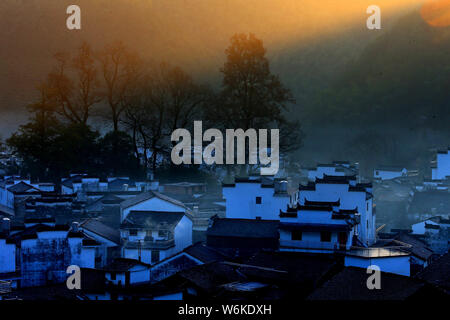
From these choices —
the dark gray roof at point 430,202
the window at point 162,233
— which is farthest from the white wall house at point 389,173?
the window at point 162,233

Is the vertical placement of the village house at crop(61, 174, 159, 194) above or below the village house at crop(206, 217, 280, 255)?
above

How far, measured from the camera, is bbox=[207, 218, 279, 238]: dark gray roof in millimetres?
11492

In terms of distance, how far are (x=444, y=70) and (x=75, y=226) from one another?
1060 inches

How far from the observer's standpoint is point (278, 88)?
17.2m

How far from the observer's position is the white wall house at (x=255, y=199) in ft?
43.8

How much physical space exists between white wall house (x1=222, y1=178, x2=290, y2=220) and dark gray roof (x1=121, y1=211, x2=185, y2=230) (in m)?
1.96

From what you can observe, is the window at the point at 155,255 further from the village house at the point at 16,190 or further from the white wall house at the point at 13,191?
the white wall house at the point at 13,191

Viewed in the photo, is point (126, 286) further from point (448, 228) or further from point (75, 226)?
point (448, 228)

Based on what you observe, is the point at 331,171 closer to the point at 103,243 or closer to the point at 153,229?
the point at 153,229

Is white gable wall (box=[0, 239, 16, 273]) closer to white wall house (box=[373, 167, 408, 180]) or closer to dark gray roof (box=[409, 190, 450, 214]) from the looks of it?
dark gray roof (box=[409, 190, 450, 214])

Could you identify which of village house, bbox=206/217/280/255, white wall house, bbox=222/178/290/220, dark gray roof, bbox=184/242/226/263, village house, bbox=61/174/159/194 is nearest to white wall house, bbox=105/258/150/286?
dark gray roof, bbox=184/242/226/263
